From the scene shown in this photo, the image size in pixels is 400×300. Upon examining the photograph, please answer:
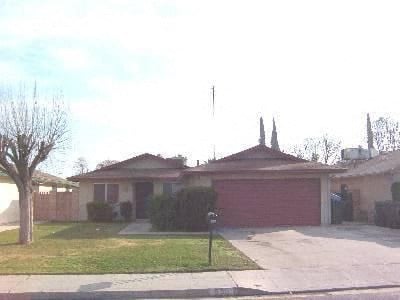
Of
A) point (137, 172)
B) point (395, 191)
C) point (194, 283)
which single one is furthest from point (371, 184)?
point (194, 283)

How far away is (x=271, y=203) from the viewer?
24.6 meters

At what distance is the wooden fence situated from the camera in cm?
3322

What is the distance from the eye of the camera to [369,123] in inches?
2495

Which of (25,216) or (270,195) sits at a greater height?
(270,195)

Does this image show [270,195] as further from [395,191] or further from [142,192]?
[142,192]

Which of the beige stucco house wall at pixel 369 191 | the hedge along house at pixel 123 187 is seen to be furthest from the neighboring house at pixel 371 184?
the hedge along house at pixel 123 187

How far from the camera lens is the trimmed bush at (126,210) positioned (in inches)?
1248

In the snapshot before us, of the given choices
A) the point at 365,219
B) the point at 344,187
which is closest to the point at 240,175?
the point at 365,219

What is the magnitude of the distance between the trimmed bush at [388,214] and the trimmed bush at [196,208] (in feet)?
24.5

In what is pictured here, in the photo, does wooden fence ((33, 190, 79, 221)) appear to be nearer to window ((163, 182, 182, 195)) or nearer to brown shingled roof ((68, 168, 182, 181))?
brown shingled roof ((68, 168, 182, 181))

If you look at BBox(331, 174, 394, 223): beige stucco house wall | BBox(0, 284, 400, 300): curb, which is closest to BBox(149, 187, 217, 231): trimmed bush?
BBox(331, 174, 394, 223): beige stucco house wall

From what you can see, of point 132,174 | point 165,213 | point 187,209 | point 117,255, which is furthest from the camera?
point 132,174

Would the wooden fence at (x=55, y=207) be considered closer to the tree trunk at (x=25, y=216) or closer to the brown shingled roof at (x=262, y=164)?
the brown shingled roof at (x=262, y=164)

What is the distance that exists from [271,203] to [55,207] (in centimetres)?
1461
